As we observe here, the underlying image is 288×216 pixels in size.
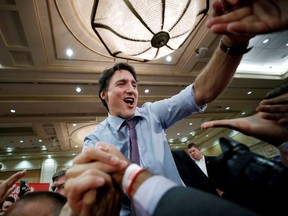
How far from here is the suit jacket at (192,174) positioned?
29.8 inches

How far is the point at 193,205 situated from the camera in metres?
0.32

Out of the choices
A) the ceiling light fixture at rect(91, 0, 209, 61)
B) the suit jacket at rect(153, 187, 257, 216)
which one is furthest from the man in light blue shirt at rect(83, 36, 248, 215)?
the ceiling light fixture at rect(91, 0, 209, 61)

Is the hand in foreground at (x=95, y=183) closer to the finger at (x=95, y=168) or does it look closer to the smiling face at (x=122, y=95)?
the finger at (x=95, y=168)

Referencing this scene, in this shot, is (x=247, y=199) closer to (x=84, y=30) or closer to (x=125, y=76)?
(x=125, y=76)

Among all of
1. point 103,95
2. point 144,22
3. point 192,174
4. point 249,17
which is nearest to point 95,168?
point 192,174

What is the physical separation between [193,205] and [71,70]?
5.34m

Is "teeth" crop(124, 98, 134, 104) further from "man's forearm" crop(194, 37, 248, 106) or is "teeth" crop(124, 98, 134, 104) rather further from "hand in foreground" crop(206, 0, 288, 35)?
"hand in foreground" crop(206, 0, 288, 35)

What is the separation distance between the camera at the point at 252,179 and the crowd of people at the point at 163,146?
0.10 feet

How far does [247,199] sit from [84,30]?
14.1 ft

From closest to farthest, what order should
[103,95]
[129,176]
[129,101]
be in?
[129,176] < [129,101] < [103,95]

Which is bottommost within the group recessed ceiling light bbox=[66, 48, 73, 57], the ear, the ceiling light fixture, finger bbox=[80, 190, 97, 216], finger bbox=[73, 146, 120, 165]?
finger bbox=[80, 190, 97, 216]

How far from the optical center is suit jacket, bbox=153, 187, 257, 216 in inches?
11.6

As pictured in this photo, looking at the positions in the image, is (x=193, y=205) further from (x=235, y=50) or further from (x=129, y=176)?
(x=235, y=50)

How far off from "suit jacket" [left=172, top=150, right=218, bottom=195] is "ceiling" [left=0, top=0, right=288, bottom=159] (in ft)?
11.5
